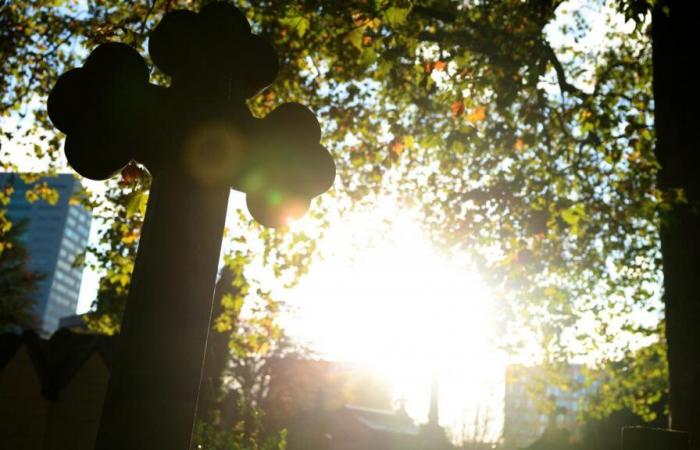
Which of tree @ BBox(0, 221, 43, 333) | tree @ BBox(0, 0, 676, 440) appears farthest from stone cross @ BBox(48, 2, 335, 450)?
tree @ BBox(0, 221, 43, 333)

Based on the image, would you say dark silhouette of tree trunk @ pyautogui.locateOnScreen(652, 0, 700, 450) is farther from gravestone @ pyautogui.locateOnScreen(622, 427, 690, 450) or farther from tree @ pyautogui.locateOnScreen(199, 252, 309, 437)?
tree @ pyautogui.locateOnScreen(199, 252, 309, 437)

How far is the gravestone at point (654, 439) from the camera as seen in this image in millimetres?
3236

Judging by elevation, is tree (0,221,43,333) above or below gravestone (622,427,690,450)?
above

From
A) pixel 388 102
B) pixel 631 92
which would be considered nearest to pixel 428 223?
pixel 388 102

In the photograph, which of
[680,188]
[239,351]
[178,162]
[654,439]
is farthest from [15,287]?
[654,439]

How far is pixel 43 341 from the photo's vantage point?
968 centimetres

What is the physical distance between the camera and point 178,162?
2314 millimetres

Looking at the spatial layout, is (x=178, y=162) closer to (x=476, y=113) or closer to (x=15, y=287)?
(x=476, y=113)

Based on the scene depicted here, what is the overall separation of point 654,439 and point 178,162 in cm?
310

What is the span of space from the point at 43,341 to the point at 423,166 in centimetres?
843

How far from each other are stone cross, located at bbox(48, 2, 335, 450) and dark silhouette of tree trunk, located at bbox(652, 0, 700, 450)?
14.9 feet

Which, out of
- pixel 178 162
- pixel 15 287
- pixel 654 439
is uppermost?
pixel 15 287

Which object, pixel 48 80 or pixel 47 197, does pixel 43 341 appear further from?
pixel 48 80

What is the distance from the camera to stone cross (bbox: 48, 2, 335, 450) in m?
2.01
